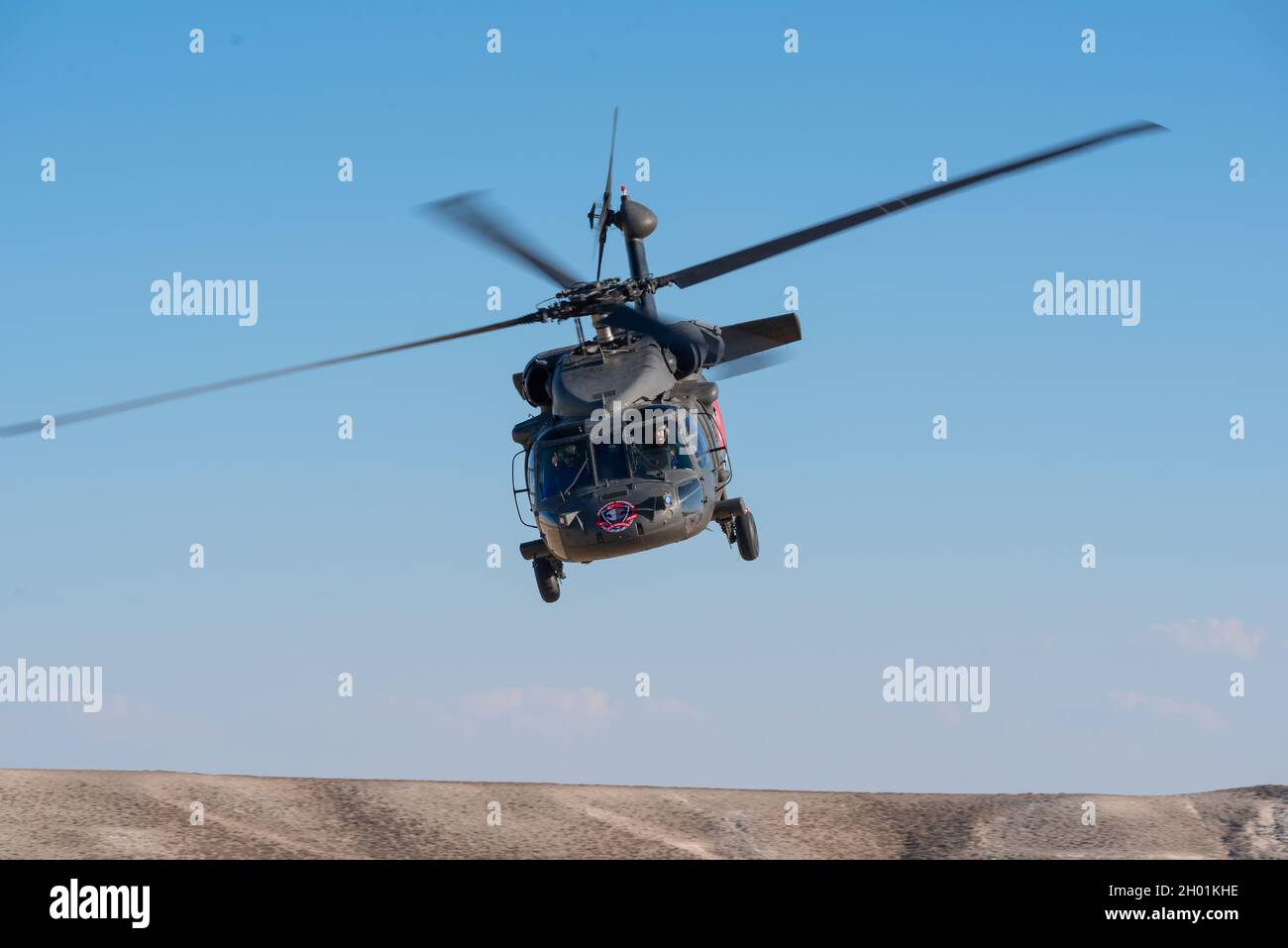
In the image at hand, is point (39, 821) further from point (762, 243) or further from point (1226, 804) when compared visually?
point (1226, 804)

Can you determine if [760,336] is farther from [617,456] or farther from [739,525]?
[617,456]

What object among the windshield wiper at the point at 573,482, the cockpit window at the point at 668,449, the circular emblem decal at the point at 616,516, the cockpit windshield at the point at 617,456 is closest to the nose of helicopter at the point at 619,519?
the circular emblem decal at the point at 616,516

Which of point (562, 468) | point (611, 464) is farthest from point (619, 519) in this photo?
point (562, 468)

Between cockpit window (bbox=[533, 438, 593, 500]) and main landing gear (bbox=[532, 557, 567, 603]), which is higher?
cockpit window (bbox=[533, 438, 593, 500])

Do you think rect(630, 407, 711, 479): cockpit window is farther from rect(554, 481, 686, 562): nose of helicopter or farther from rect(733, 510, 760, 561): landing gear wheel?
rect(733, 510, 760, 561): landing gear wheel

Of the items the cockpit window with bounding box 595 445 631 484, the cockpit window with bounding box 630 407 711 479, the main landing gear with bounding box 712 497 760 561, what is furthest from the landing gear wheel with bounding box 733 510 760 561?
the cockpit window with bounding box 595 445 631 484
